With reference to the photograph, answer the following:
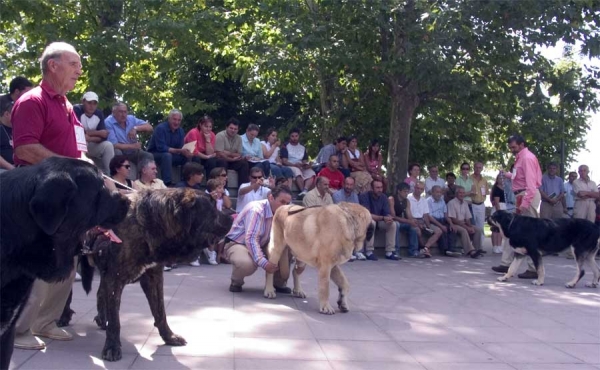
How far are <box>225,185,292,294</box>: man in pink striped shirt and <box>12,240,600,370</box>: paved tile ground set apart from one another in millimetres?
319

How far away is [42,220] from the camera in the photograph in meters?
3.19

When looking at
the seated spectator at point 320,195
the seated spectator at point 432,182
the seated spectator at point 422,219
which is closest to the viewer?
the seated spectator at point 320,195

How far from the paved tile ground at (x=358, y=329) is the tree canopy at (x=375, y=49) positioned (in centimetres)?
599

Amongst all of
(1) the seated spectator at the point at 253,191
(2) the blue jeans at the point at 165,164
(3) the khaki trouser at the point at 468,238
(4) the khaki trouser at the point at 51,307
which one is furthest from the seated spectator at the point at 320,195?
(4) the khaki trouser at the point at 51,307

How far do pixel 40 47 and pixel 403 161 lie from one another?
9503 mm

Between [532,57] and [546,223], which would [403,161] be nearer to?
[532,57]

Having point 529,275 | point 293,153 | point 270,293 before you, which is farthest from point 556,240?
point 293,153

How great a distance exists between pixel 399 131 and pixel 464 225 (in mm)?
3290

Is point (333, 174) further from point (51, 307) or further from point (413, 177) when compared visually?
point (51, 307)

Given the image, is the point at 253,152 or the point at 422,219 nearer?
the point at 253,152

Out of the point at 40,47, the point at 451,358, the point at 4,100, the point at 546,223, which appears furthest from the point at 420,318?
the point at 40,47

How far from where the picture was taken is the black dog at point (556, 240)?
1059 cm

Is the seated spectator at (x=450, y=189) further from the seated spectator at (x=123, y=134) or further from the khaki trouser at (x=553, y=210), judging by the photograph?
the seated spectator at (x=123, y=134)

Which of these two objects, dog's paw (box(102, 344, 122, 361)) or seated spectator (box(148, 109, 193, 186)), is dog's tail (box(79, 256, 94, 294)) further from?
seated spectator (box(148, 109, 193, 186))
